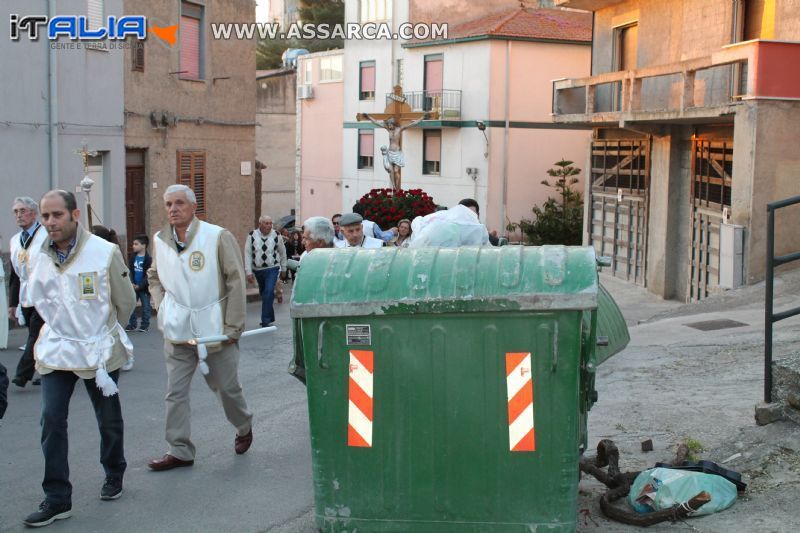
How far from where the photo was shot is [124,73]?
20.0 metres

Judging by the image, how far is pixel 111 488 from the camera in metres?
6.42

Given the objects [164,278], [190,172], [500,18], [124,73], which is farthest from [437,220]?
[500,18]

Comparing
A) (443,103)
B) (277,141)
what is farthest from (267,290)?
(277,141)

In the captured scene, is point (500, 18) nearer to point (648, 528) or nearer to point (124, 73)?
point (124, 73)

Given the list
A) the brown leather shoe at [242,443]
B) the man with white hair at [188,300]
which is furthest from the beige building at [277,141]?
the man with white hair at [188,300]

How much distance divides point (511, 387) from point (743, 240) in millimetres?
11897

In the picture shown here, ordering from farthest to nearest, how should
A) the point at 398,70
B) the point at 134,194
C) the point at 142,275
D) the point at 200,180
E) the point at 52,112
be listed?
1. the point at 398,70
2. the point at 200,180
3. the point at 134,194
4. the point at 52,112
5. the point at 142,275

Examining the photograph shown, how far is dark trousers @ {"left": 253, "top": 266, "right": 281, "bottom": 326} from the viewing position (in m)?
15.0

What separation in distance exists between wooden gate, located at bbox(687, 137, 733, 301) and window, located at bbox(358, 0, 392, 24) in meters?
24.4

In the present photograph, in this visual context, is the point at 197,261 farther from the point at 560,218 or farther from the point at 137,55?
the point at 560,218

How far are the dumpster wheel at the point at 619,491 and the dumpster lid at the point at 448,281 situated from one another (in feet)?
4.22

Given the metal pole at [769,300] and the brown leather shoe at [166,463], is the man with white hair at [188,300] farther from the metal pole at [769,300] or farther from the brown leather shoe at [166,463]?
the metal pole at [769,300]

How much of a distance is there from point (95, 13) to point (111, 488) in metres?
14.2

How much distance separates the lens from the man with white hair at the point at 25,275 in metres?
9.65
